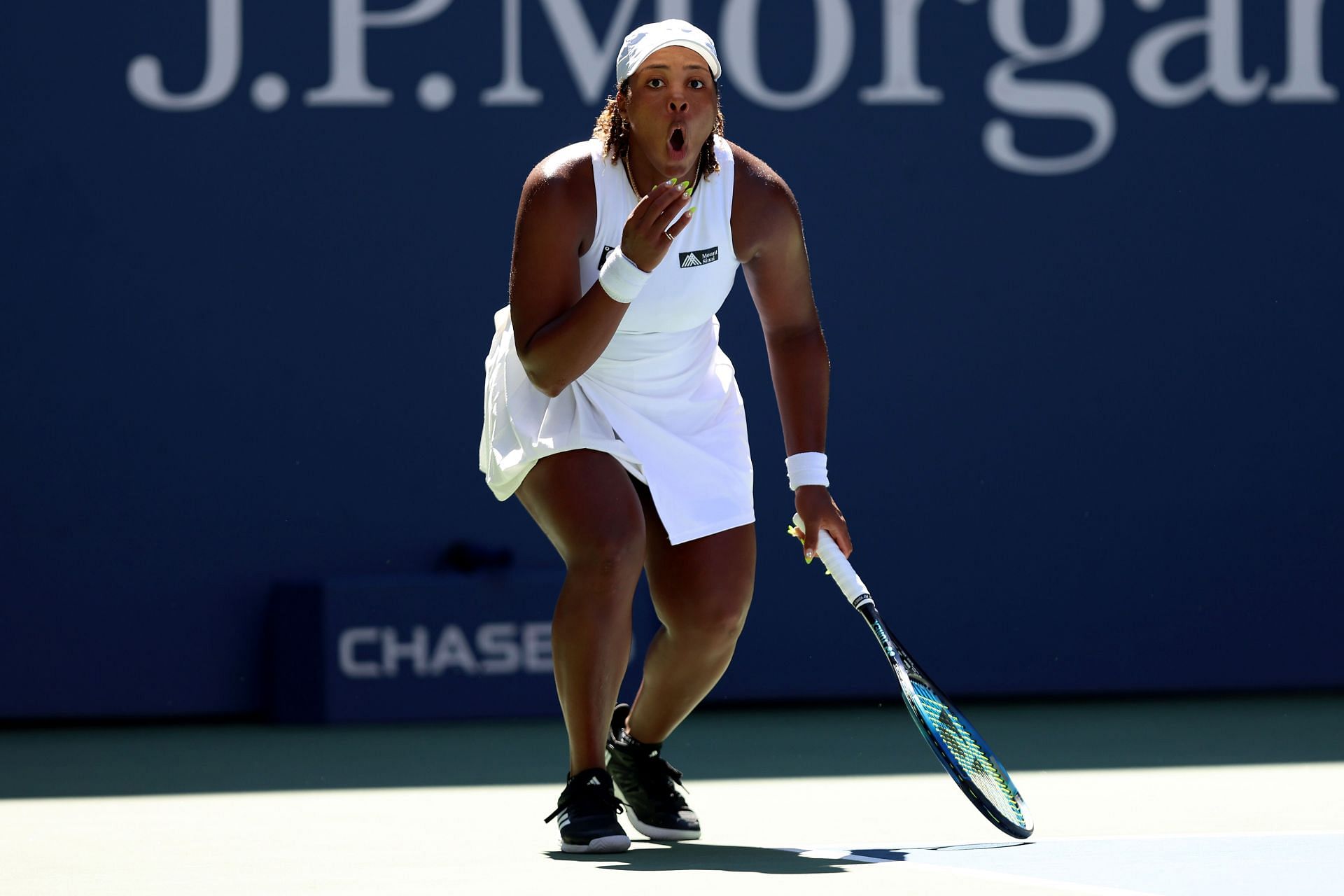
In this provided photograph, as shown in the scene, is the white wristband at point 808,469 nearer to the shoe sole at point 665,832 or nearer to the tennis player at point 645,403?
the tennis player at point 645,403

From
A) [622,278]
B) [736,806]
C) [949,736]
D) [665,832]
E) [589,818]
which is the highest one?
[622,278]

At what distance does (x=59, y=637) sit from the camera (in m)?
5.43

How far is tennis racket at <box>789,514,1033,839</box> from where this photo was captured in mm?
3295

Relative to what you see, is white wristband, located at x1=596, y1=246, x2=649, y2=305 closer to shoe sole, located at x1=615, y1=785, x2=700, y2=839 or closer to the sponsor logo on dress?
the sponsor logo on dress

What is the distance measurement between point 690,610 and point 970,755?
0.53 metres

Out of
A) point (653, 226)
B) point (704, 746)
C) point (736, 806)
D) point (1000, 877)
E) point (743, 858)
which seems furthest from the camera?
point (704, 746)

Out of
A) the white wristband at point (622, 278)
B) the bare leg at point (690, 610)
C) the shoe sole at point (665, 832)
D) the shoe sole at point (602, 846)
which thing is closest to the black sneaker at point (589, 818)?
the shoe sole at point (602, 846)

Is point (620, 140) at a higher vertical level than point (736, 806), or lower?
higher

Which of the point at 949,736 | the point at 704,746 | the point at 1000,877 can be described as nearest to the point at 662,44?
the point at 949,736

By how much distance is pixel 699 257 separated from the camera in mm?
3537

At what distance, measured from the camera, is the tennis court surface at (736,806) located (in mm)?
3168

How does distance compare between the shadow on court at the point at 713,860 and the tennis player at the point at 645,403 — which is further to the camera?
the tennis player at the point at 645,403

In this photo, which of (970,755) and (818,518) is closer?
(970,755)

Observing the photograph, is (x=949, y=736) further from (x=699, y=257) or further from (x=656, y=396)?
(x=699, y=257)
